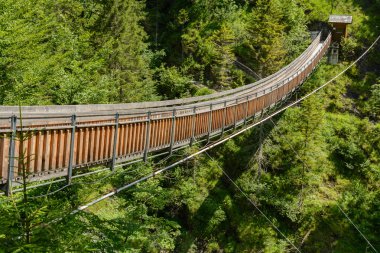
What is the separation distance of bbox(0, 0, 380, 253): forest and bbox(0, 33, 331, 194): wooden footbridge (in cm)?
479

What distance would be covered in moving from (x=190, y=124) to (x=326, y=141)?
1608 cm

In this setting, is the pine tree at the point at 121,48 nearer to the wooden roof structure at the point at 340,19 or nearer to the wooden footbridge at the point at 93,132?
the wooden footbridge at the point at 93,132

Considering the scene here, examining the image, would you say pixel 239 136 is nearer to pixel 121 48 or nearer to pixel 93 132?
pixel 121 48

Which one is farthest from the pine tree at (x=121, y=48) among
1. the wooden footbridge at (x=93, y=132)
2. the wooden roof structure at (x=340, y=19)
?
the wooden roof structure at (x=340, y=19)

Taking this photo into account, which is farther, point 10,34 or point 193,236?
point 193,236

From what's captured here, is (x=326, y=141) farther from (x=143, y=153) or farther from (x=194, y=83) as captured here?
(x=143, y=153)

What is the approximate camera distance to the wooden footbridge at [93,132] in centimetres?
494

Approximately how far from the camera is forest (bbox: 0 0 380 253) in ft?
58.2

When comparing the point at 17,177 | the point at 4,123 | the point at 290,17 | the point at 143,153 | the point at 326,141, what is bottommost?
the point at 326,141

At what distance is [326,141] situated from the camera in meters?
24.4

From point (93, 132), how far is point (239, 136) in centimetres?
1910

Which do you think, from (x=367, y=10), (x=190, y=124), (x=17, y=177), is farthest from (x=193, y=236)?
(x=367, y=10)

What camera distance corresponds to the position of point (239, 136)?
83.3 ft

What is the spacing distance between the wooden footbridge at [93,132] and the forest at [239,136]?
4.79 metres
